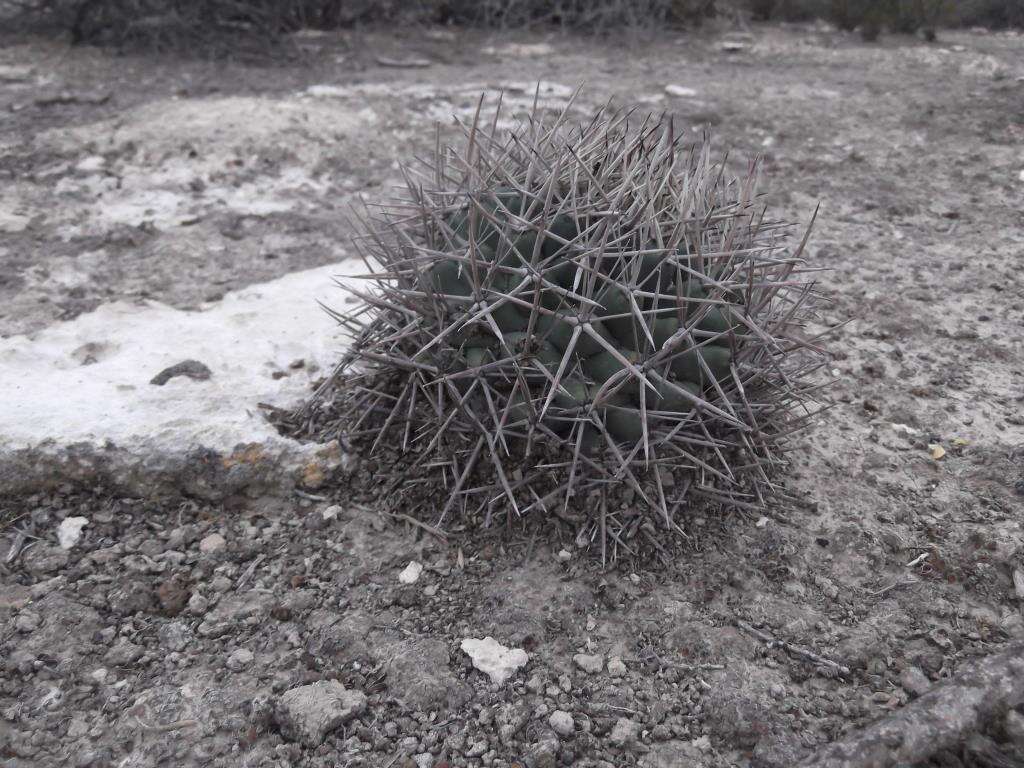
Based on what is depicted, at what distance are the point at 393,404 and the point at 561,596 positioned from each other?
2.62 ft

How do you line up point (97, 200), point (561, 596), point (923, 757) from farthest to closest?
point (97, 200) → point (561, 596) → point (923, 757)

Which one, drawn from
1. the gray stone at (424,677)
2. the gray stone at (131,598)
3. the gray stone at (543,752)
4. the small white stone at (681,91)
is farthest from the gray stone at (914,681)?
the small white stone at (681,91)

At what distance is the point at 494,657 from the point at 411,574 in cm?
38

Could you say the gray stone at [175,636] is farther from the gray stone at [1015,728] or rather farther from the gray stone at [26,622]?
the gray stone at [1015,728]

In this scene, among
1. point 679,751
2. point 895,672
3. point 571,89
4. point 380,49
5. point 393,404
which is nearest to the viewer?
Result: point 679,751

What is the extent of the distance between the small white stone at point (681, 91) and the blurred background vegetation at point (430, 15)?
1.72m

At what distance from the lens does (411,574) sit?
2449 mm

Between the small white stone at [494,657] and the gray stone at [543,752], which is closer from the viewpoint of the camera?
the gray stone at [543,752]

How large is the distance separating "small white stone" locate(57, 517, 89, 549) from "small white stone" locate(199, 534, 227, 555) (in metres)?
0.34

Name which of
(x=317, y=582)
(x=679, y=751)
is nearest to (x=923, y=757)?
(x=679, y=751)

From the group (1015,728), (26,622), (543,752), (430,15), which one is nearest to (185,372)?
(26,622)

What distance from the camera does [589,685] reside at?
2.14 m

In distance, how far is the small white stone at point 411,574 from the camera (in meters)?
2.44

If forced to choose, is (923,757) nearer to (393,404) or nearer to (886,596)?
(886,596)
